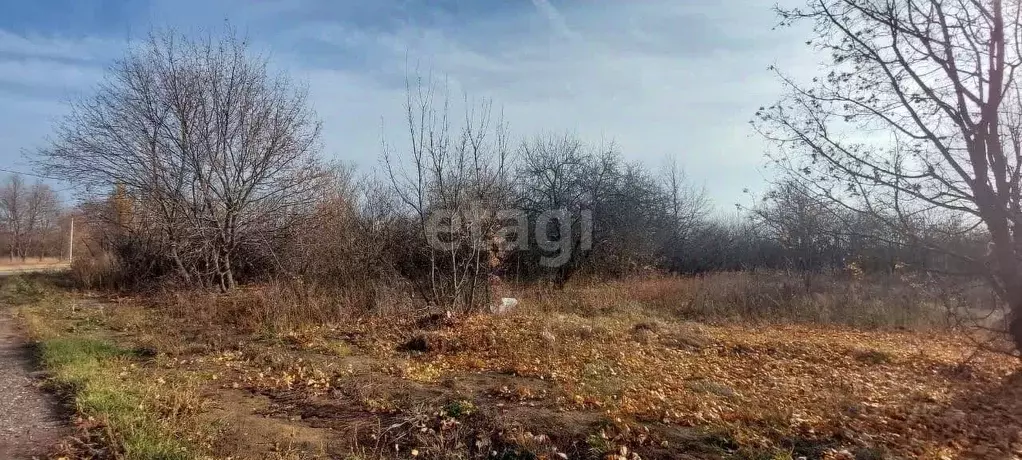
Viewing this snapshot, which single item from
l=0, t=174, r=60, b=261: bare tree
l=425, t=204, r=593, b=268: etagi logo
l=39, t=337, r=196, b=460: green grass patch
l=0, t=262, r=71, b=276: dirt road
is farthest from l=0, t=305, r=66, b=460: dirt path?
l=0, t=174, r=60, b=261: bare tree

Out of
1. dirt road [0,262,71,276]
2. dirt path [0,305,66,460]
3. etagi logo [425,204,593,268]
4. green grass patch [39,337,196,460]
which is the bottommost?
dirt path [0,305,66,460]

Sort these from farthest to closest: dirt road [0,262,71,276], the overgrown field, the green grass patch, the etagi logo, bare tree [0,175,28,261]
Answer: bare tree [0,175,28,261] → dirt road [0,262,71,276] → the etagi logo → the overgrown field → the green grass patch

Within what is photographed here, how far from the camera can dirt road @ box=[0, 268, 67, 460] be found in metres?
4.54

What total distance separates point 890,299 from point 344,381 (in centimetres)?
1367

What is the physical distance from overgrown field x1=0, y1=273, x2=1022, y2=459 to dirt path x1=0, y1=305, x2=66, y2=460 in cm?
22

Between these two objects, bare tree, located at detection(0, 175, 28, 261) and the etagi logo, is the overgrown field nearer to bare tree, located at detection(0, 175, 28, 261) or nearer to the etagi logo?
the etagi logo

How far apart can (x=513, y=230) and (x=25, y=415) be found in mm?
14015

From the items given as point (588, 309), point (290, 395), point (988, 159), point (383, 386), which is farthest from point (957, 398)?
point (588, 309)

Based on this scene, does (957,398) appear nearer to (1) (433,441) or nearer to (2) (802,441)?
(2) (802,441)

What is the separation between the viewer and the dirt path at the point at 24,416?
14.9 ft

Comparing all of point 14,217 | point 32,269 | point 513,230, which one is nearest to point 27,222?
point 14,217

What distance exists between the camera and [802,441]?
15.7 feet

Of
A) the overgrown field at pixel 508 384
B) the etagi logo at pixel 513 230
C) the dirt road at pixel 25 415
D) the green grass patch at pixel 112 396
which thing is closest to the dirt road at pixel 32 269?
the overgrown field at pixel 508 384

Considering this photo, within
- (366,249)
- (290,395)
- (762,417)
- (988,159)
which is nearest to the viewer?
(762,417)
